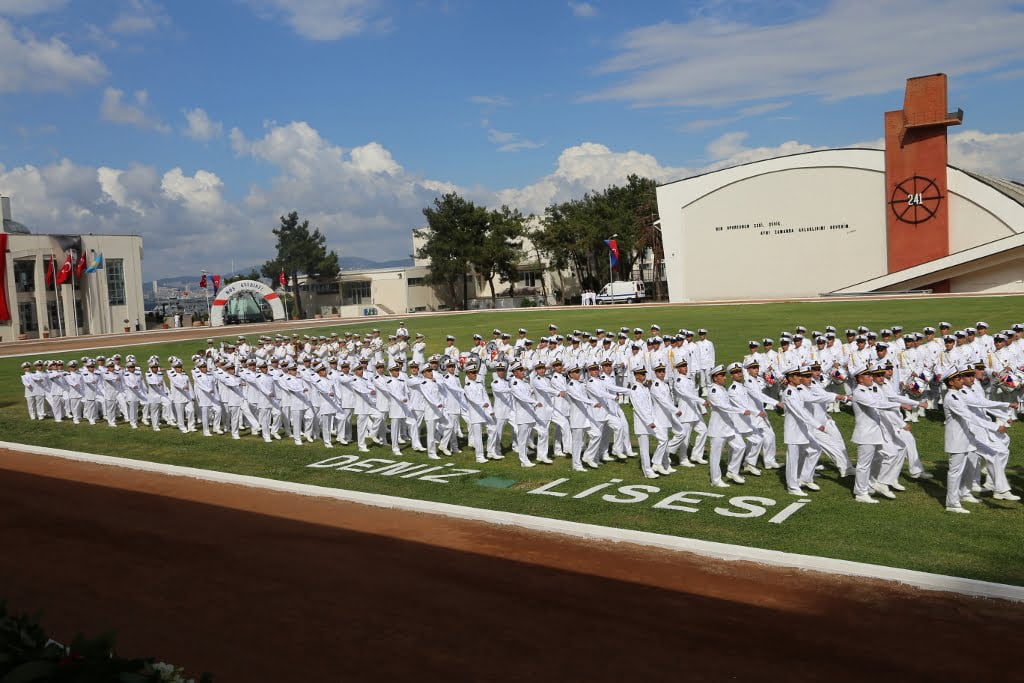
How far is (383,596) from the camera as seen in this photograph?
7895 millimetres

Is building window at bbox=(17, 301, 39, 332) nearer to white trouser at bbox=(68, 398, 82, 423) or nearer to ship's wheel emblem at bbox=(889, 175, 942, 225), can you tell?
white trouser at bbox=(68, 398, 82, 423)

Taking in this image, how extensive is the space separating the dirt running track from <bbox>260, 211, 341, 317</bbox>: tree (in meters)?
71.6

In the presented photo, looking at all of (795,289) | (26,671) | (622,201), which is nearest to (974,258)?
(795,289)

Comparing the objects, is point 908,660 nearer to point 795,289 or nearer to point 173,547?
point 173,547

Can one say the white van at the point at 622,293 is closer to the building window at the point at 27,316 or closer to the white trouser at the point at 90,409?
the building window at the point at 27,316

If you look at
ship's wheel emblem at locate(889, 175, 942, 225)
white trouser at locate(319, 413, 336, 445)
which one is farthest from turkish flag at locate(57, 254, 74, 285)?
ship's wheel emblem at locate(889, 175, 942, 225)

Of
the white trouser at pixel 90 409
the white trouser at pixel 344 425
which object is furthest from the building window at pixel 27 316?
the white trouser at pixel 344 425

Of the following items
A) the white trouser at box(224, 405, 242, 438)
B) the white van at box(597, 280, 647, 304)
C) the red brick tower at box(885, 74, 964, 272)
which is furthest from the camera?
the white van at box(597, 280, 647, 304)

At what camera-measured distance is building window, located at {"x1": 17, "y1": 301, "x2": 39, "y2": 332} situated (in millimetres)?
55250

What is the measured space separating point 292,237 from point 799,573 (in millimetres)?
88110

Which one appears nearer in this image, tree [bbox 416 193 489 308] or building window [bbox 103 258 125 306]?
building window [bbox 103 258 125 306]

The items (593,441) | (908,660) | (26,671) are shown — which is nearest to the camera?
(26,671)

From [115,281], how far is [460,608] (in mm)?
61302

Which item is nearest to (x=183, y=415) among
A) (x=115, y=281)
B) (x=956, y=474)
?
(x=956, y=474)
